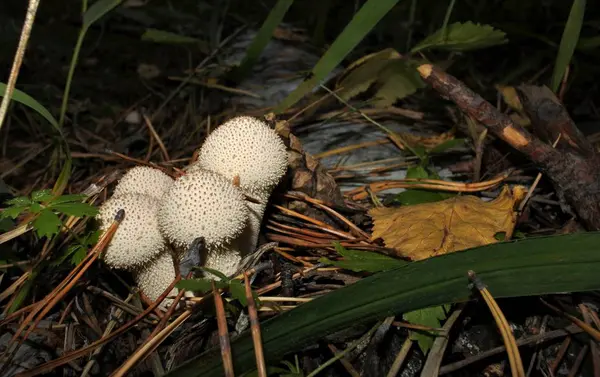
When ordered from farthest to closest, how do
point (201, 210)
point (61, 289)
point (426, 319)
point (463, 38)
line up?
point (463, 38)
point (61, 289)
point (201, 210)
point (426, 319)

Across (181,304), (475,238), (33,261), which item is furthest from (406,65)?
(33,261)

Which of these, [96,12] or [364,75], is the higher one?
[96,12]

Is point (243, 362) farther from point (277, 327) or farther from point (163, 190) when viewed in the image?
point (163, 190)

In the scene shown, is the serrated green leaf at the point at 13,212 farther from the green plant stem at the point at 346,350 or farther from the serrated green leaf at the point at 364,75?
the serrated green leaf at the point at 364,75

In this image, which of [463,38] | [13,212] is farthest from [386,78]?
[13,212]

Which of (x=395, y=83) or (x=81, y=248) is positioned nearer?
(x=81, y=248)

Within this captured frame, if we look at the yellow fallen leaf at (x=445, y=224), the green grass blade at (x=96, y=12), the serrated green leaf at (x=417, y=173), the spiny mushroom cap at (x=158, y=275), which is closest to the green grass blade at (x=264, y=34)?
the green grass blade at (x=96, y=12)

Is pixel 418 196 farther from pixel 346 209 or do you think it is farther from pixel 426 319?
pixel 426 319
